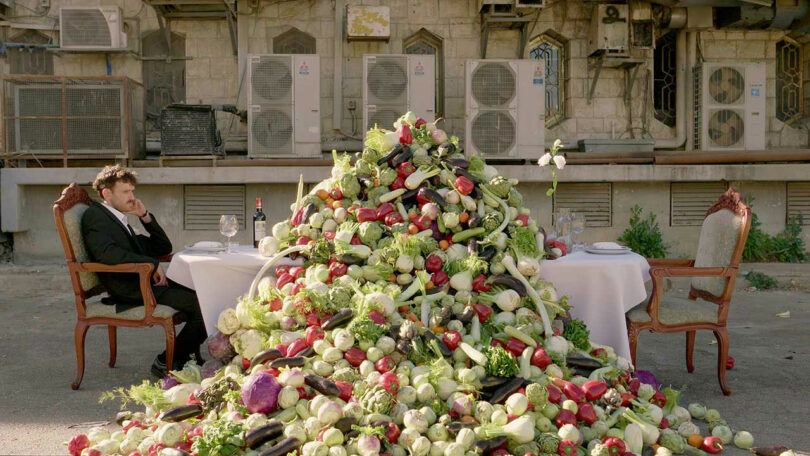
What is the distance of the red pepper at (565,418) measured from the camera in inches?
114

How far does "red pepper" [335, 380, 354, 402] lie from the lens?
9.51 ft

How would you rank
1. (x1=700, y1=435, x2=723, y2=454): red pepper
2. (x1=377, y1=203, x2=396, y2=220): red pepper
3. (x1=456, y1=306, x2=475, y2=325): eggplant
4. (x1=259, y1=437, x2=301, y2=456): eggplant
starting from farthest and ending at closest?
(x1=377, y1=203, x2=396, y2=220): red pepper < (x1=456, y1=306, x2=475, y2=325): eggplant < (x1=700, y1=435, x2=723, y2=454): red pepper < (x1=259, y1=437, x2=301, y2=456): eggplant

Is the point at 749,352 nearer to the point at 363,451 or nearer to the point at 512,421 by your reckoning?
the point at 512,421

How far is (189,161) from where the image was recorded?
8.71m

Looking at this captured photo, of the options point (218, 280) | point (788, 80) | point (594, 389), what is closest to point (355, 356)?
point (594, 389)

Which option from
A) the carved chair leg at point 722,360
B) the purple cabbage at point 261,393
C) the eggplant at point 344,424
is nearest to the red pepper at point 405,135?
the purple cabbage at point 261,393

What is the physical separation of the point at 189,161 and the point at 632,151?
5.90 m

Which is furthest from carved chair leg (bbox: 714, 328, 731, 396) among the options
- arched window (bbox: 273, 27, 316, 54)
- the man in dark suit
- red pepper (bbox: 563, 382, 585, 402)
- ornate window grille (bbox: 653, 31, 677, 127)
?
arched window (bbox: 273, 27, 316, 54)

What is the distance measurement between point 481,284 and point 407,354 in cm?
56

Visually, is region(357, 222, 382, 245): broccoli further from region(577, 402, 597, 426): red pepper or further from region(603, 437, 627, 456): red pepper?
region(603, 437, 627, 456): red pepper

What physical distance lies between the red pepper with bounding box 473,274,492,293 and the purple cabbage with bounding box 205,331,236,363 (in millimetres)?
1238

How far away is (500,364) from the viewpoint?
3.00m

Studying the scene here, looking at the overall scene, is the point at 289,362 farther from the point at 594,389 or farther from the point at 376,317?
the point at 594,389

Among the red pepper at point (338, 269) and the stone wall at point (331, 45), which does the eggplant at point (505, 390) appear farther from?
the stone wall at point (331, 45)
